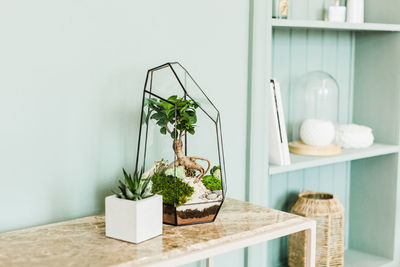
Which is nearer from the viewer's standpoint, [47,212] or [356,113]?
[47,212]

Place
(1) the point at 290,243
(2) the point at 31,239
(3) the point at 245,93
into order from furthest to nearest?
(1) the point at 290,243 → (3) the point at 245,93 → (2) the point at 31,239

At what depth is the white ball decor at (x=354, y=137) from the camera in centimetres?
207

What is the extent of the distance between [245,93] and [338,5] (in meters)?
0.78

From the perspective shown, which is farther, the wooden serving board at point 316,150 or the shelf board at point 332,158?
the wooden serving board at point 316,150

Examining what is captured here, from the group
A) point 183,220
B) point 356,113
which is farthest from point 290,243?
point 183,220

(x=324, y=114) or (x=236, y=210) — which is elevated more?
(x=324, y=114)

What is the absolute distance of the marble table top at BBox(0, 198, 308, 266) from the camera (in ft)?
3.24

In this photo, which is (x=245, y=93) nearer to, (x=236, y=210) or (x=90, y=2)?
(x=236, y=210)

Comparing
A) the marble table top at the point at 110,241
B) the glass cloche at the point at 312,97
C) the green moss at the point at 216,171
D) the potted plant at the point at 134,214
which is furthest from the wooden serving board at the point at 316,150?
the potted plant at the point at 134,214

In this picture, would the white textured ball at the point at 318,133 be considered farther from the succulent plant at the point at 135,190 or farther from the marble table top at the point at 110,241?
the succulent plant at the point at 135,190

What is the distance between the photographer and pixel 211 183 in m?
1.23

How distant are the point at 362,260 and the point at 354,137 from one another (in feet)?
1.96

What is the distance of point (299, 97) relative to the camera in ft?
6.90

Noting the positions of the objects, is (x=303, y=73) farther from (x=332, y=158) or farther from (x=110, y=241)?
(x=110, y=241)
